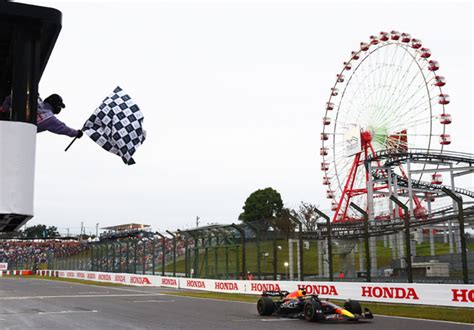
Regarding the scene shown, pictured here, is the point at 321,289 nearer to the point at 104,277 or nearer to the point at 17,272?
the point at 104,277

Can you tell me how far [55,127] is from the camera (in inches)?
97.3

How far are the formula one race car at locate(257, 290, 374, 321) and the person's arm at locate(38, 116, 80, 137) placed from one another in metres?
10.6

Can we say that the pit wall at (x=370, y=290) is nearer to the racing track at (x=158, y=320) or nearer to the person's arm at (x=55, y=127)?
the racing track at (x=158, y=320)

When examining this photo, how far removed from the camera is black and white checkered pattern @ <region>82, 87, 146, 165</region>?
8.64 ft

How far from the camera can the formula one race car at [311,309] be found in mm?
12141

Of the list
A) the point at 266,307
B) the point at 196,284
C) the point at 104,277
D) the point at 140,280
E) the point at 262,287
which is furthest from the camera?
the point at 104,277

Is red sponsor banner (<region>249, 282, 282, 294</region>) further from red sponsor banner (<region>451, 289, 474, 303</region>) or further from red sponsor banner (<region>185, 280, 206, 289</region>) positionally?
red sponsor banner (<region>451, 289, 474, 303</region>)

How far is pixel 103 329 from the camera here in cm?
1077

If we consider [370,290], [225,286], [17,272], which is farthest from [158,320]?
[17,272]

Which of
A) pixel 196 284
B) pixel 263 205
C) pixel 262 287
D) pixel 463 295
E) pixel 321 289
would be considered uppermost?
pixel 263 205

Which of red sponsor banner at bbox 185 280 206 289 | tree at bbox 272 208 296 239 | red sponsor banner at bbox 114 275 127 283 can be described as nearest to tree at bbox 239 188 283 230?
tree at bbox 272 208 296 239

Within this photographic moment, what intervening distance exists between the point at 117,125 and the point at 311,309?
10.6 m

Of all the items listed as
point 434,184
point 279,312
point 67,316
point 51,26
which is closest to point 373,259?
point 279,312

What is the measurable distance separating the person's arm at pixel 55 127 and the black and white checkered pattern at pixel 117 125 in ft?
0.30
